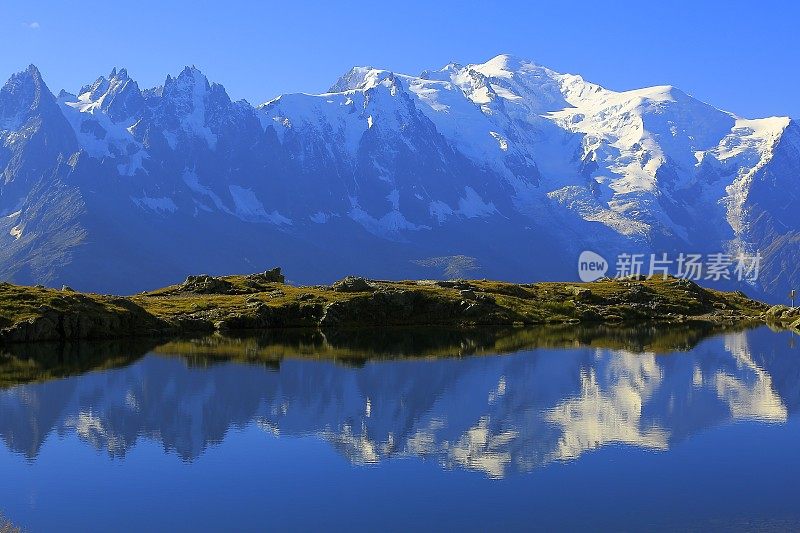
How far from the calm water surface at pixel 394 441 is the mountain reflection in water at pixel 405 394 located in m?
0.32

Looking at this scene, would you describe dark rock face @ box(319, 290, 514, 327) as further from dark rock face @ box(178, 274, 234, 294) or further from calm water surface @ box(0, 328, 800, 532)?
calm water surface @ box(0, 328, 800, 532)

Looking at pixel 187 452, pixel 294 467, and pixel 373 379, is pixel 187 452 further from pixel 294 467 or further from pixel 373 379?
pixel 373 379

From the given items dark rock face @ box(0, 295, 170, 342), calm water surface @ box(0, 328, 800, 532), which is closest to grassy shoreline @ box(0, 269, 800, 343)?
dark rock face @ box(0, 295, 170, 342)

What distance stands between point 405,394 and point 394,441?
2065cm

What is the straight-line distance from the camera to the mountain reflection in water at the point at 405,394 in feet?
227

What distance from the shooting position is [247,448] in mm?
66938

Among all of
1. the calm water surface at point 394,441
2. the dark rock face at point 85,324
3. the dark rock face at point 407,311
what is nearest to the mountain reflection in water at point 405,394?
the calm water surface at point 394,441

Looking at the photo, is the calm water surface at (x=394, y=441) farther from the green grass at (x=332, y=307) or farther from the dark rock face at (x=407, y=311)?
the dark rock face at (x=407, y=311)

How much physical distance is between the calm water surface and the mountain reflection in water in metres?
0.32

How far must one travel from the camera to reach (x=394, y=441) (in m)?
68.8

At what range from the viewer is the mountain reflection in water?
69.2 meters

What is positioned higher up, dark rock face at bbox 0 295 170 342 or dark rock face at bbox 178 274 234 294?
dark rock face at bbox 178 274 234 294

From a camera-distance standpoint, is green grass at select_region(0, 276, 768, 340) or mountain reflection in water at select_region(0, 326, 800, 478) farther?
green grass at select_region(0, 276, 768, 340)

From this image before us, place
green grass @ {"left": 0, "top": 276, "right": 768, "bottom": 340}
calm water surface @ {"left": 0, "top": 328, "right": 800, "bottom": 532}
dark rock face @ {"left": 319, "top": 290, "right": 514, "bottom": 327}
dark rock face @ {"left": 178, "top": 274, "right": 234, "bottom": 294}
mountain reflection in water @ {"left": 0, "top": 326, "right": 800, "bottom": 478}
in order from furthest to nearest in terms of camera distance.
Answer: dark rock face @ {"left": 178, "top": 274, "right": 234, "bottom": 294} → dark rock face @ {"left": 319, "top": 290, "right": 514, "bottom": 327} → green grass @ {"left": 0, "top": 276, "right": 768, "bottom": 340} → mountain reflection in water @ {"left": 0, "top": 326, "right": 800, "bottom": 478} → calm water surface @ {"left": 0, "top": 328, "right": 800, "bottom": 532}
